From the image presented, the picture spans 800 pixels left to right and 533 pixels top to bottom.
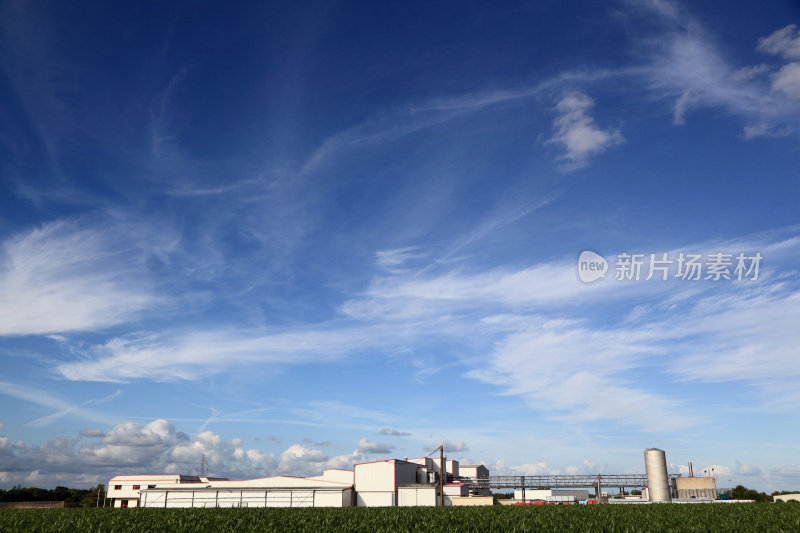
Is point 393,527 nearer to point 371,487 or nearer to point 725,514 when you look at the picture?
point 725,514

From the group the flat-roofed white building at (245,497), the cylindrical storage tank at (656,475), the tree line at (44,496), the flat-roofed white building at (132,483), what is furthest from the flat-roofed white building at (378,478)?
the tree line at (44,496)

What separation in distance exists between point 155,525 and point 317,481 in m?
61.7

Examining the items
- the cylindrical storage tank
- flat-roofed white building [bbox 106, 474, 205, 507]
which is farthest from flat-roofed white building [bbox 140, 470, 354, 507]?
flat-roofed white building [bbox 106, 474, 205, 507]

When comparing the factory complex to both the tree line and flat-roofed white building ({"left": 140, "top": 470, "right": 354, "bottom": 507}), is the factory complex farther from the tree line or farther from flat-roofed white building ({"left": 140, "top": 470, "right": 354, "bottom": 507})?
the tree line

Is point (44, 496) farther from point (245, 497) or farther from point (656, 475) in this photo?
point (656, 475)

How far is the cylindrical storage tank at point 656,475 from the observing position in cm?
6359

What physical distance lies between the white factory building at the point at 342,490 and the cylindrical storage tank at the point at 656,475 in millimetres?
18989

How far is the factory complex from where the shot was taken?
62.8m

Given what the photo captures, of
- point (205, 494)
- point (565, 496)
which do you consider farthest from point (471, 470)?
point (205, 494)

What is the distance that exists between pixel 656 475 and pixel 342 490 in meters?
37.3

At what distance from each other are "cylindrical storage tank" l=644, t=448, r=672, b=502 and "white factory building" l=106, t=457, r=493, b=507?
62.3 feet

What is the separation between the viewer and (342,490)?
6750 cm

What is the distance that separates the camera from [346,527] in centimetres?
2117

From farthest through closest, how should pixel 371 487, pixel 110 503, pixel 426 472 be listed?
pixel 110 503 < pixel 426 472 < pixel 371 487
